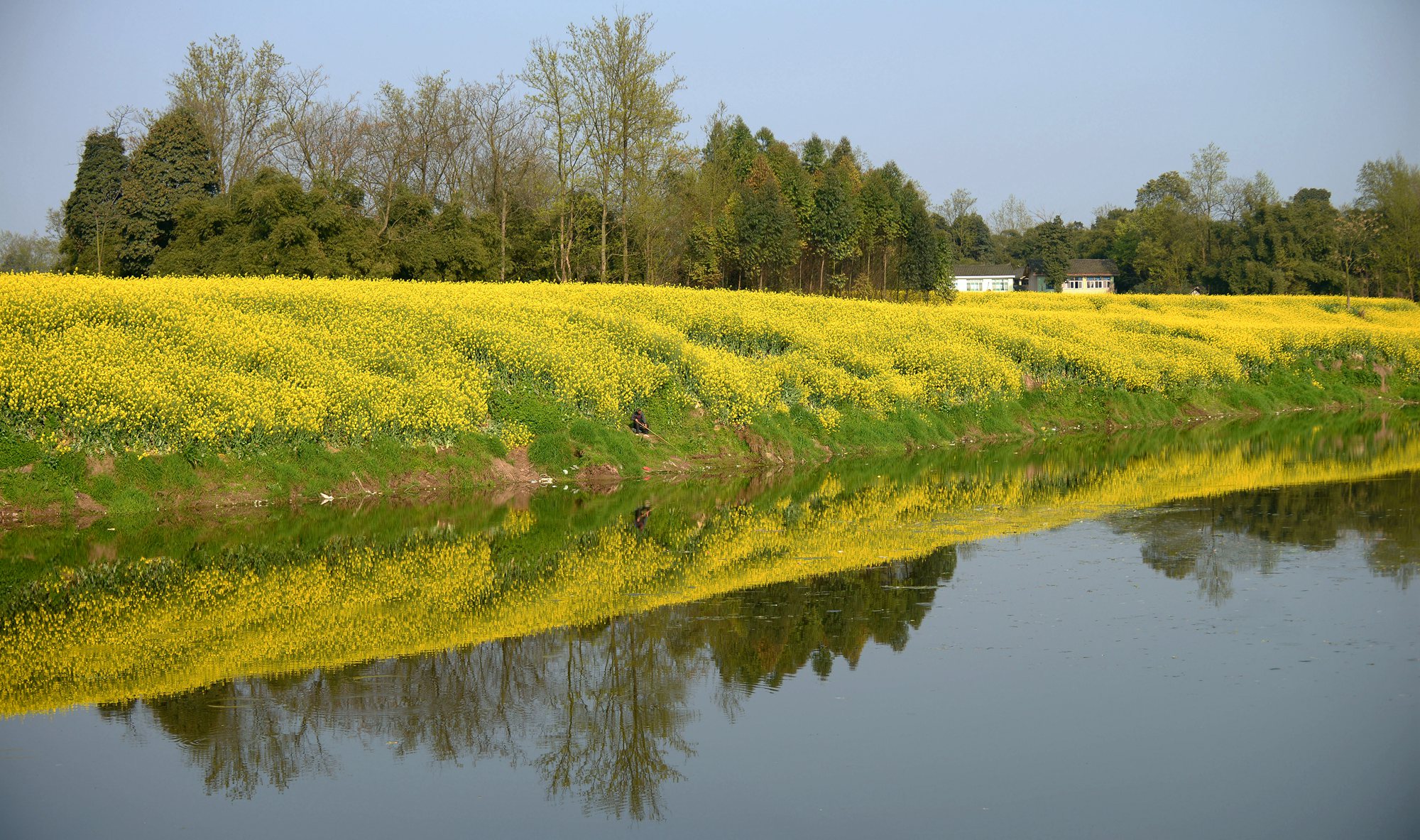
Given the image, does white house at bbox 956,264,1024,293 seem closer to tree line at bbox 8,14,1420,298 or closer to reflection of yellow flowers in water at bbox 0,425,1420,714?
tree line at bbox 8,14,1420,298

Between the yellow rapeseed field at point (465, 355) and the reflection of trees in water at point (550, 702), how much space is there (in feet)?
41.3

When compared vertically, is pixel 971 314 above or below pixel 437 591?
above

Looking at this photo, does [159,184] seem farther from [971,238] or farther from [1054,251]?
[971,238]

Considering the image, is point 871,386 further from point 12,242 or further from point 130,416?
point 12,242

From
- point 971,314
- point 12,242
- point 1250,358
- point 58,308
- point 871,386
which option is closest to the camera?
point 58,308

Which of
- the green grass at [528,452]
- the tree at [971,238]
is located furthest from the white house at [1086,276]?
the green grass at [528,452]

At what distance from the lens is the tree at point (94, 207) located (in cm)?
4859

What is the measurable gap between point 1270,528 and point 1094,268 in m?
120

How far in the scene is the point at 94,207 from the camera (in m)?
49.7

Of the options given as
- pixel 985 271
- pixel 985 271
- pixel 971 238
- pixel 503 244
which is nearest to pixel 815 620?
pixel 503 244

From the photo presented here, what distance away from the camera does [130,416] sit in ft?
69.3

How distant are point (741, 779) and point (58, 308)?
67.3 feet

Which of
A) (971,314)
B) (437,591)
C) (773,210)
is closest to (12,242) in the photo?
(773,210)

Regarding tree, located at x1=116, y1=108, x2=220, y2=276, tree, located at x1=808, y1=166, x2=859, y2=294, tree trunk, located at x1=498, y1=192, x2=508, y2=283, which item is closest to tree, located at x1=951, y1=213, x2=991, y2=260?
tree, located at x1=808, y1=166, x2=859, y2=294
